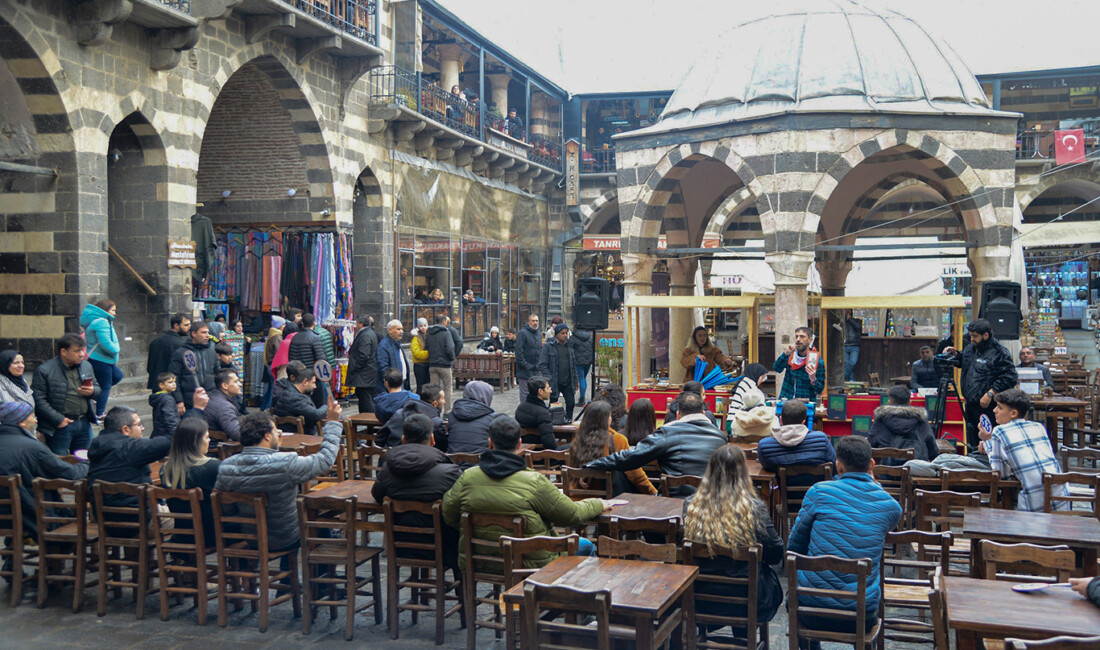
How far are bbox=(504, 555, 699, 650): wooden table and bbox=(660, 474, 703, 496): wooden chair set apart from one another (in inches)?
46.0

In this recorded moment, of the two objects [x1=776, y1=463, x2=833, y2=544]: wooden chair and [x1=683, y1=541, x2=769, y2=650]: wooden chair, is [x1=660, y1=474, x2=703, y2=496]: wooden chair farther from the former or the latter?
[x1=683, y1=541, x2=769, y2=650]: wooden chair

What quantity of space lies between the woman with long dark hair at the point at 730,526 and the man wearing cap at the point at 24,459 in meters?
4.01

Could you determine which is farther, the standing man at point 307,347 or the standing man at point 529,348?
the standing man at point 529,348

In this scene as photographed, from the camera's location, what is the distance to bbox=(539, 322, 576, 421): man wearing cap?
12.4 meters

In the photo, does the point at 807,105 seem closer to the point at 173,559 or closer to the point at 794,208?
the point at 794,208

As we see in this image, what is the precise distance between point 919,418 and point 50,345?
9.13 meters

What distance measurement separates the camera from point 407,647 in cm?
502

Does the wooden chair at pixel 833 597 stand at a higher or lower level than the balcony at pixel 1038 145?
lower

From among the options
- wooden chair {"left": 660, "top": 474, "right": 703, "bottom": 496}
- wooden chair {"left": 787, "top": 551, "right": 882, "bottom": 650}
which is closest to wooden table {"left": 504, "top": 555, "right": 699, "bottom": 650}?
wooden chair {"left": 787, "top": 551, "right": 882, "bottom": 650}

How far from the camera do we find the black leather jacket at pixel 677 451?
569 cm

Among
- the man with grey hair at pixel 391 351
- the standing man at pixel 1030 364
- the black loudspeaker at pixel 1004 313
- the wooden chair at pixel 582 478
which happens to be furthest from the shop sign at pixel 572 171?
the wooden chair at pixel 582 478

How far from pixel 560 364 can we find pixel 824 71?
5.16 m

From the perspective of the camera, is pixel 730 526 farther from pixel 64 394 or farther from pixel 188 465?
pixel 64 394

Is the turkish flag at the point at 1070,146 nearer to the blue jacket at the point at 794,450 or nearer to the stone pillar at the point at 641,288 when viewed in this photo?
the stone pillar at the point at 641,288
